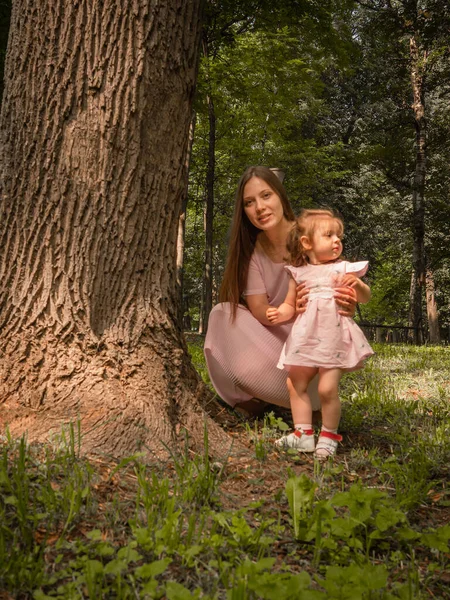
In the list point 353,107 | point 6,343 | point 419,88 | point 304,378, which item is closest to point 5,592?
point 6,343

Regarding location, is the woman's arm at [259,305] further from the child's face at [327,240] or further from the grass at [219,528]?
the grass at [219,528]

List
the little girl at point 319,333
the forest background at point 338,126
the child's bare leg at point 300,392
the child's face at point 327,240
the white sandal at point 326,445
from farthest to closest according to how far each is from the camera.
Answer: the forest background at point 338,126, the child's face at point 327,240, the child's bare leg at point 300,392, the little girl at point 319,333, the white sandal at point 326,445

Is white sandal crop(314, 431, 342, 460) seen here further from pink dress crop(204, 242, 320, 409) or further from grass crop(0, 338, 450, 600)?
pink dress crop(204, 242, 320, 409)

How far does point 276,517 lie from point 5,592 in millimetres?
1127

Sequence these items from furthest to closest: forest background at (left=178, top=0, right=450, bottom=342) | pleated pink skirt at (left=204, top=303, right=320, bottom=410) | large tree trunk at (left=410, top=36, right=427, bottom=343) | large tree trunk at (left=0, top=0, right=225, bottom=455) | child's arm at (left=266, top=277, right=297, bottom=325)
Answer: large tree trunk at (left=410, top=36, right=427, bottom=343) → forest background at (left=178, top=0, right=450, bottom=342) → pleated pink skirt at (left=204, top=303, right=320, bottom=410) → child's arm at (left=266, top=277, right=297, bottom=325) → large tree trunk at (left=0, top=0, right=225, bottom=455)

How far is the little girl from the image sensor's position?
3223 millimetres

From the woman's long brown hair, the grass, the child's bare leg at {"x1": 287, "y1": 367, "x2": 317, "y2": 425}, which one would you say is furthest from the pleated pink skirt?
the grass

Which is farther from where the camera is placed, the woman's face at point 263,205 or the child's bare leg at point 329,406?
the woman's face at point 263,205

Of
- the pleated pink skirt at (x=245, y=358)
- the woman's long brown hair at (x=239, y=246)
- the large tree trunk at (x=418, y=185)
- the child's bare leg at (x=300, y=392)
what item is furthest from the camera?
the large tree trunk at (x=418, y=185)

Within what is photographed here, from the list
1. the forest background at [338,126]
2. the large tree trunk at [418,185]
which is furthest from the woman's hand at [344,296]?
the large tree trunk at [418,185]

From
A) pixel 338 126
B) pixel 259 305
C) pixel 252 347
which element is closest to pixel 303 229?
pixel 259 305

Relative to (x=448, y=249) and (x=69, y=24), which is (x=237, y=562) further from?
(x=448, y=249)

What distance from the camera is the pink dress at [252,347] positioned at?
12.8 feet

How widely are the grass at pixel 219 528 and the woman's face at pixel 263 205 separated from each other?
1.62m
